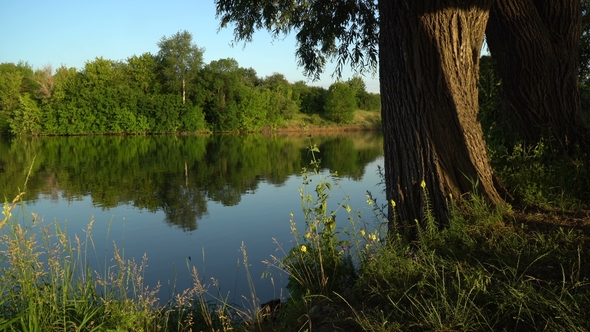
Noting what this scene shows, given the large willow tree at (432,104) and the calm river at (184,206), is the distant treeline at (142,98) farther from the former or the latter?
the large willow tree at (432,104)

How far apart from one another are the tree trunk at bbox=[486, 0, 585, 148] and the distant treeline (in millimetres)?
50584

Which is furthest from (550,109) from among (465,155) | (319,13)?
(319,13)

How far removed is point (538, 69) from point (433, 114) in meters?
2.25

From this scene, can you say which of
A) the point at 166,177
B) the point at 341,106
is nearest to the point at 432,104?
the point at 166,177

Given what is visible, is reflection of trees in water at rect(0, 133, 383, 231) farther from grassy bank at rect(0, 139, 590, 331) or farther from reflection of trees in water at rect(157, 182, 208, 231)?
grassy bank at rect(0, 139, 590, 331)

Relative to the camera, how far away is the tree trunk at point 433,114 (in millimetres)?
4312

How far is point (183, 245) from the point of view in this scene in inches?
303

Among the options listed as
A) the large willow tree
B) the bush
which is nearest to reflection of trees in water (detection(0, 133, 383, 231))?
the large willow tree

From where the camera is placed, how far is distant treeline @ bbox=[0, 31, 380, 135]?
5097cm

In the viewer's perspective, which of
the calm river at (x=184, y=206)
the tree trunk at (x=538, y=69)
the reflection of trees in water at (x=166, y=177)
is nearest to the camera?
the tree trunk at (x=538, y=69)

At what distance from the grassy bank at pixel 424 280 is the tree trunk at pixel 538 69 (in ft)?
3.10

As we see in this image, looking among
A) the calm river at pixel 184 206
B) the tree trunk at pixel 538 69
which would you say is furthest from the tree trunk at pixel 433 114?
the calm river at pixel 184 206

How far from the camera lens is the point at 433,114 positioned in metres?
4.32

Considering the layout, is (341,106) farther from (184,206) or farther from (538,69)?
(538,69)
